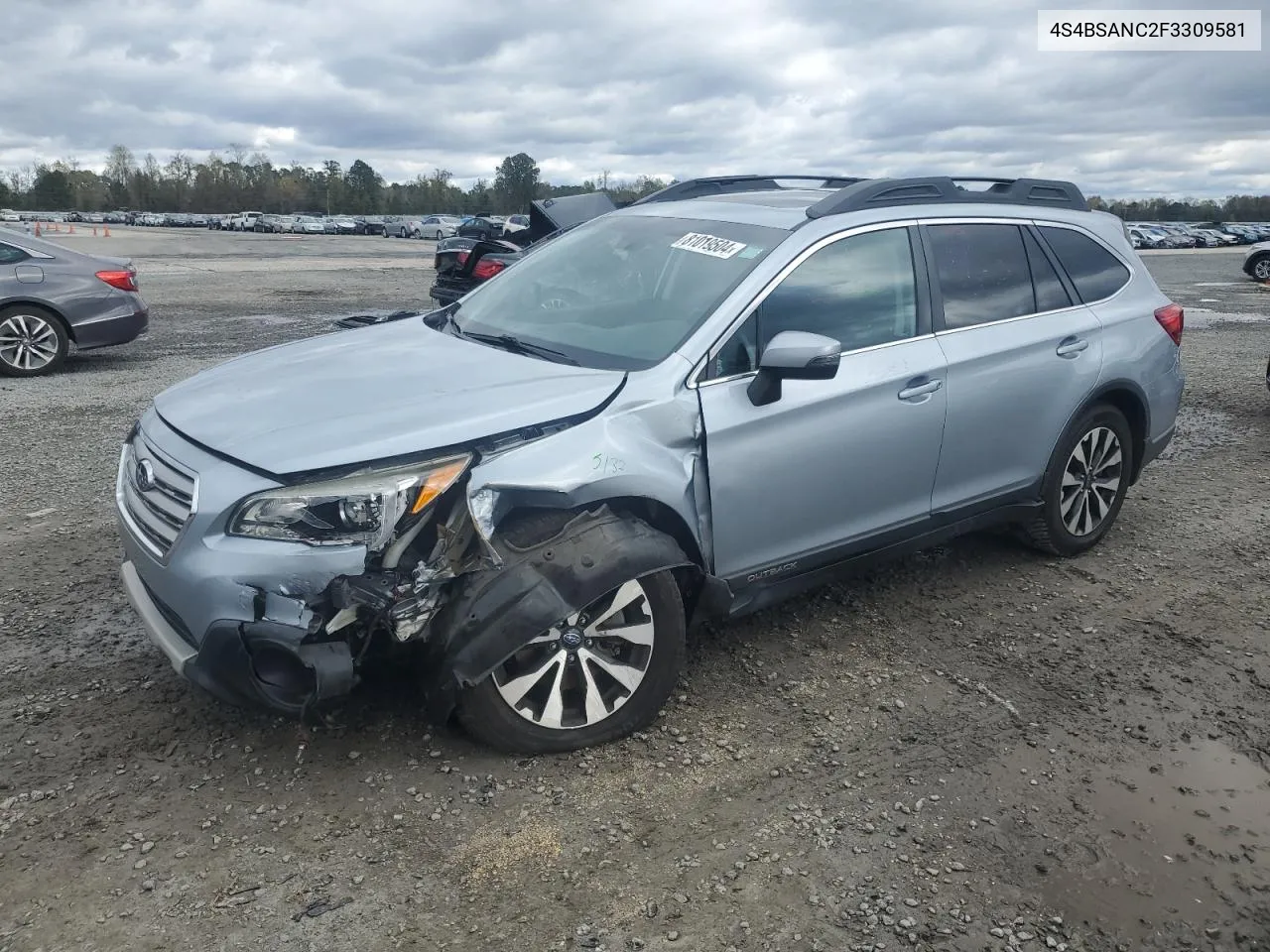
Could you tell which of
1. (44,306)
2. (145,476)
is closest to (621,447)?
(145,476)

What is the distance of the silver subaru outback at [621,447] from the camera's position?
2971 mm

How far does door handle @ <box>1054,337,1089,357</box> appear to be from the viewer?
4.71 meters

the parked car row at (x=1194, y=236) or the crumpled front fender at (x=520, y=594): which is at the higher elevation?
the parked car row at (x=1194, y=236)

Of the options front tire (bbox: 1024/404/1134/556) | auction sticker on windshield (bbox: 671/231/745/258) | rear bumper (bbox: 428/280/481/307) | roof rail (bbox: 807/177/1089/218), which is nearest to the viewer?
auction sticker on windshield (bbox: 671/231/745/258)

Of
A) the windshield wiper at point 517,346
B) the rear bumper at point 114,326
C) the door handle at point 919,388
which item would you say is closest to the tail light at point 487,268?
the rear bumper at point 114,326

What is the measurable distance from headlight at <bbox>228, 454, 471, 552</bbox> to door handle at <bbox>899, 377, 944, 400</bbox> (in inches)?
81.0

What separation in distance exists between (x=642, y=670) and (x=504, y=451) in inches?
34.3

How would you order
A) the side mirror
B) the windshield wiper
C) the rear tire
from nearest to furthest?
1. the rear tire
2. the side mirror
3. the windshield wiper

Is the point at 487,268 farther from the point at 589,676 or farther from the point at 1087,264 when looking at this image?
the point at 589,676

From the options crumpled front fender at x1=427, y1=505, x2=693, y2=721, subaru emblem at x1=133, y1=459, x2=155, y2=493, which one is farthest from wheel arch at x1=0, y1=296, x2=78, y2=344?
crumpled front fender at x1=427, y1=505, x2=693, y2=721

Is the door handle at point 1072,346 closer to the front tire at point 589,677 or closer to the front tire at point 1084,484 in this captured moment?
the front tire at point 1084,484

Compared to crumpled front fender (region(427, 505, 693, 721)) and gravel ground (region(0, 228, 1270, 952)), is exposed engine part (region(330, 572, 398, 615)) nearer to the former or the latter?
crumpled front fender (region(427, 505, 693, 721))

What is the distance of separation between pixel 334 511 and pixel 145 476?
0.84 meters

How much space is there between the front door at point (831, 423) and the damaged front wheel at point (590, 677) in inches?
15.9
